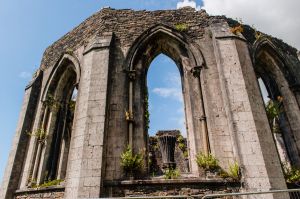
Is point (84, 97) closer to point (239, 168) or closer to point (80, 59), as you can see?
point (80, 59)

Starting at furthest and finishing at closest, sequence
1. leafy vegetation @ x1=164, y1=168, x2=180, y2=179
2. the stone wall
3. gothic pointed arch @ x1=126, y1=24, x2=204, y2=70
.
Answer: gothic pointed arch @ x1=126, y1=24, x2=204, y2=70
the stone wall
leafy vegetation @ x1=164, y1=168, x2=180, y2=179

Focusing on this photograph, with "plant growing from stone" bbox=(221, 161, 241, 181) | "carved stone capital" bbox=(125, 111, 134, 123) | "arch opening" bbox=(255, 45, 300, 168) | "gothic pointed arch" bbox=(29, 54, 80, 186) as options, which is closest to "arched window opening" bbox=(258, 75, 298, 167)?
"arch opening" bbox=(255, 45, 300, 168)

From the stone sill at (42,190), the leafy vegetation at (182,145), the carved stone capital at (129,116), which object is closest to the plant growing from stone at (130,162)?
the carved stone capital at (129,116)

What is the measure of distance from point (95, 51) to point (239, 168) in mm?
5490

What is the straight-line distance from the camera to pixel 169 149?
7062 mm

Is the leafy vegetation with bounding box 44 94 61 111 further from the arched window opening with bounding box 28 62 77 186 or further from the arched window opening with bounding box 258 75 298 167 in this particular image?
the arched window opening with bounding box 258 75 298 167

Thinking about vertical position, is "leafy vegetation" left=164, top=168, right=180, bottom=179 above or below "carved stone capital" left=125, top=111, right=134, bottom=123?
below

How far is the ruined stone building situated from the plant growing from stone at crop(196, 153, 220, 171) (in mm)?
260

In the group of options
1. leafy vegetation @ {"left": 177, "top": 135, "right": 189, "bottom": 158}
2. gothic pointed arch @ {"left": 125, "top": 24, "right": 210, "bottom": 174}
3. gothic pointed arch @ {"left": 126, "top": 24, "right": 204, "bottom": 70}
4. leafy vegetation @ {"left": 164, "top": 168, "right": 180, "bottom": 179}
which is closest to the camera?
leafy vegetation @ {"left": 164, "top": 168, "right": 180, "bottom": 179}

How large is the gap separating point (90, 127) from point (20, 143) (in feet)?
12.2

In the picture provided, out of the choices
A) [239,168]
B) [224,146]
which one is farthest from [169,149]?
[239,168]

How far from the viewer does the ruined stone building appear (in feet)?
19.6

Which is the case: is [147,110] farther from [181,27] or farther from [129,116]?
[181,27]

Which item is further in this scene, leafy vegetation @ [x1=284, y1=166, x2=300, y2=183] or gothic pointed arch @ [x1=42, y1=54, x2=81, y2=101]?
gothic pointed arch @ [x1=42, y1=54, x2=81, y2=101]
